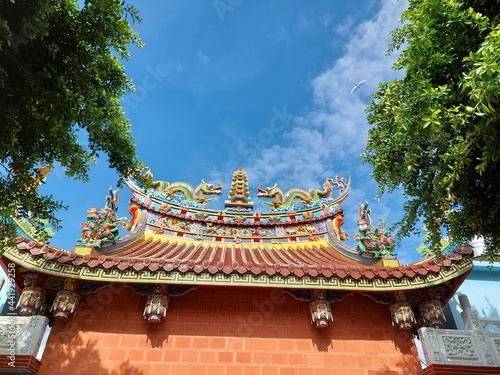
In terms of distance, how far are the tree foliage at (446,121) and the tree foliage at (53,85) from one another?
321cm

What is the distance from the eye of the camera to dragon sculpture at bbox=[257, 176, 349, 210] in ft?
30.2

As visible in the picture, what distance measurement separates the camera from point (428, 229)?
15.1 ft

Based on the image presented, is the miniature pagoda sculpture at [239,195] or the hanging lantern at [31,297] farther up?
the miniature pagoda sculpture at [239,195]

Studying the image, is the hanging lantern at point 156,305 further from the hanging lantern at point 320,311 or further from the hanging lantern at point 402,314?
the hanging lantern at point 402,314

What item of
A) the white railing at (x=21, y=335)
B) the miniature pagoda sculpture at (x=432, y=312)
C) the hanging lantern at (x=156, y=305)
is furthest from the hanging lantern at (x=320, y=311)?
the white railing at (x=21, y=335)

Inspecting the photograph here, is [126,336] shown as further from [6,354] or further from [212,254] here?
[212,254]

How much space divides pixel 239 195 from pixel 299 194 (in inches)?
63.4

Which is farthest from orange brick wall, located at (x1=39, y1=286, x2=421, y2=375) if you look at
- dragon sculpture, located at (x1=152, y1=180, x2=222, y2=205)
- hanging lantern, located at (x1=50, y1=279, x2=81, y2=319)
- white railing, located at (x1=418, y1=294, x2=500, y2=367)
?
dragon sculpture, located at (x1=152, y1=180, x2=222, y2=205)

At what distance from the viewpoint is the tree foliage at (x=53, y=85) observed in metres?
3.45

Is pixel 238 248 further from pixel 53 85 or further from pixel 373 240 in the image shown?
pixel 53 85

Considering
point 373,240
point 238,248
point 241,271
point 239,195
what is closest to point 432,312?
point 373,240

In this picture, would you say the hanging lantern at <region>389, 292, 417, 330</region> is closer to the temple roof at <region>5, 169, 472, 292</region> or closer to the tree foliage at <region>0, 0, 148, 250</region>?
the temple roof at <region>5, 169, 472, 292</region>

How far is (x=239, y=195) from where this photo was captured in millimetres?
9508

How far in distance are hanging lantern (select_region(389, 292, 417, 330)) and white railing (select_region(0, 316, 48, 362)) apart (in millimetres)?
5037
